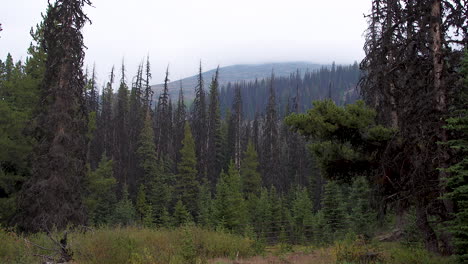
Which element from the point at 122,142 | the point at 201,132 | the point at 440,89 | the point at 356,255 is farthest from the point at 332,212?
the point at 122,142

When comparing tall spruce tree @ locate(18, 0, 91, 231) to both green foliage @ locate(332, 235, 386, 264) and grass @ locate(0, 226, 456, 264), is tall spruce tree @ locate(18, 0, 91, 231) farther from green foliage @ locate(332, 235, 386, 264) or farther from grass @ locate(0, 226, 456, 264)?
green foliage @ locate(332, 235, 386, 264)

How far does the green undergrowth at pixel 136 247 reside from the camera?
9.03 m

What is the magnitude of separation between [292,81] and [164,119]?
130318mm

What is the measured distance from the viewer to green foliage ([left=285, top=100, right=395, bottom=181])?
421 inches

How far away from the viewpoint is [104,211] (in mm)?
38875

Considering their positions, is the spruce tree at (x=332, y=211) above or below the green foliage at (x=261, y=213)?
above

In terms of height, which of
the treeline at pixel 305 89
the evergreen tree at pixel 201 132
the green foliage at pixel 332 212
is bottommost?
the green foliage at pixel 332 212

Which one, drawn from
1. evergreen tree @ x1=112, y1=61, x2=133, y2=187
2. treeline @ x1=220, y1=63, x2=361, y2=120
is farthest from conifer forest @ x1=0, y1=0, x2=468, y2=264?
treeline @ x1=220, y1=63, x2=361, y2=120

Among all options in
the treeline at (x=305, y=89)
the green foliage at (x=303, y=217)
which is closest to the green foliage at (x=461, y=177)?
the green foliage at (x=303, y=217)

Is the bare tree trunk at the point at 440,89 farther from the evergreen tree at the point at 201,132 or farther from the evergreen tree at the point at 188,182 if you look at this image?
the evergreen tree at the point at 201,132

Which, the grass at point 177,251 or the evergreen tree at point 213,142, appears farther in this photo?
the evergreen tree at point 213,142

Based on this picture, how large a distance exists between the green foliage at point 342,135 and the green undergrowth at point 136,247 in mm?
3792

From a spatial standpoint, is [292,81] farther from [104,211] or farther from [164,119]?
[104,211]

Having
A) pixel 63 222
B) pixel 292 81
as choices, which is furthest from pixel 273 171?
pixel 292 81
